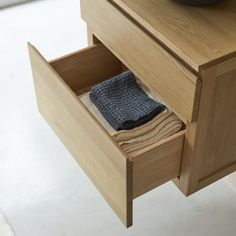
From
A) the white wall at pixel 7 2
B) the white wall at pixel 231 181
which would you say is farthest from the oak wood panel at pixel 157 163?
the white wall at pixel 7 2

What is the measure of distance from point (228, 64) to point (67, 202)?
62 cm

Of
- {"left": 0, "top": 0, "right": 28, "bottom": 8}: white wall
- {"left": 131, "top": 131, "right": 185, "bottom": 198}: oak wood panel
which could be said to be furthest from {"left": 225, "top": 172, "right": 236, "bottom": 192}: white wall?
{"left": 0, "top": 0, "right": 28, "bottom": 8}: white wall

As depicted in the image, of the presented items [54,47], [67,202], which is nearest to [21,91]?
[54,47]

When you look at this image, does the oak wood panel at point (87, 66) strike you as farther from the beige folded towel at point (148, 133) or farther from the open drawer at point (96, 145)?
the beige folded towel at point (148, 133)

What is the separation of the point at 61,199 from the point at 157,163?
419mm

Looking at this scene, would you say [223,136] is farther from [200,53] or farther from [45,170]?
[45,170]

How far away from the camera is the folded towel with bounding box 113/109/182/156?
1008mm

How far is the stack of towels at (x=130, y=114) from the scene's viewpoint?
1.02m

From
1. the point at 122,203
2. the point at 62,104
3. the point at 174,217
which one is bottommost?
the point at 174,217

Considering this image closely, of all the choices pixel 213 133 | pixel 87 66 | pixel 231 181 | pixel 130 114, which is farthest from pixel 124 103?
pixel 231 181

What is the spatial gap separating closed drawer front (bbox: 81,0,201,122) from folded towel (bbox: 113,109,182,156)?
0.11 meters

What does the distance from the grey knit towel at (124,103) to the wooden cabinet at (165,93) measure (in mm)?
96

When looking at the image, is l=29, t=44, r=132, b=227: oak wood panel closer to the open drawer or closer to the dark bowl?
the open drawer

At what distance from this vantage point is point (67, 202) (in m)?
1.26
